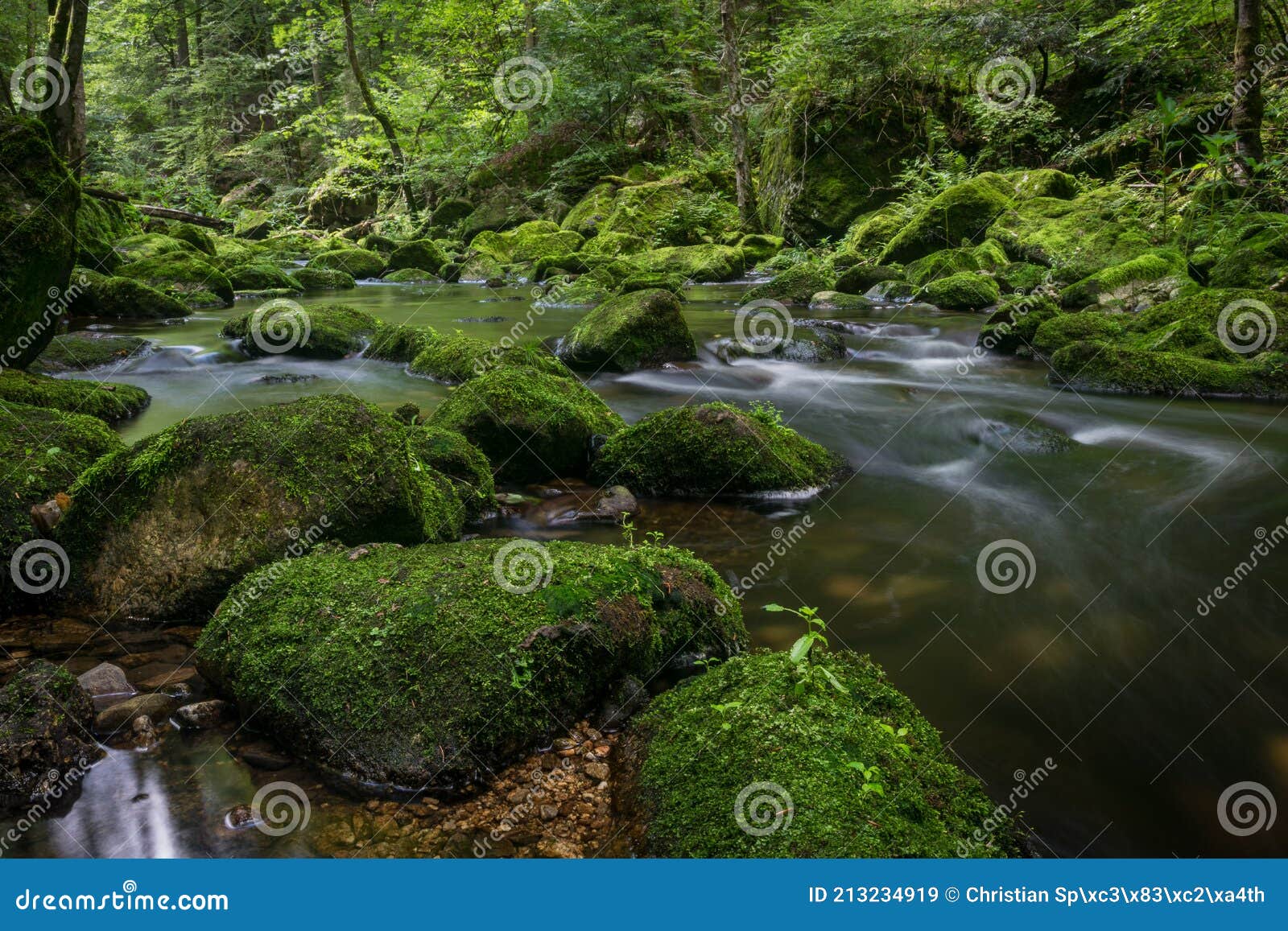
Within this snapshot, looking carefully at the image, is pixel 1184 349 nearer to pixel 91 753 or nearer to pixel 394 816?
pixel 394 816

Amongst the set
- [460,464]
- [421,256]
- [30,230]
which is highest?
[30,230]

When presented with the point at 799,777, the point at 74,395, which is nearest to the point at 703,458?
the point at 799,777

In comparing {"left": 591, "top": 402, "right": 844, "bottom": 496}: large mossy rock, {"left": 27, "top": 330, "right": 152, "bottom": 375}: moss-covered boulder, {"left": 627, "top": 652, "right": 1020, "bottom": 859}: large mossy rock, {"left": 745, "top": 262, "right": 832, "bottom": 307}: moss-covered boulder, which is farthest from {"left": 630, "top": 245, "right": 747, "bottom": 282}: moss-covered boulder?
{"left": 627, "top": 652, "right": 1020, "bottom": 859}: large mossy rock

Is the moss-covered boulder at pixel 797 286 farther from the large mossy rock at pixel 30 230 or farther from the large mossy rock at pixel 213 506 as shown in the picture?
the large mossy rock at pixel 213 506

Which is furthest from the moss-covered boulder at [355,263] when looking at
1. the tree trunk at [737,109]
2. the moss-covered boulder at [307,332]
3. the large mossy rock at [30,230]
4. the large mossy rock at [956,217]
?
the large mossy rock at [30,230]

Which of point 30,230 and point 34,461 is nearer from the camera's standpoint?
point 34,461

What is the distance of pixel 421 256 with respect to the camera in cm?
2180

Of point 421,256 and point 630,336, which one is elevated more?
point 630,336

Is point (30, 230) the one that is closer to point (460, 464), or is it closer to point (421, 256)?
point (460, 464)

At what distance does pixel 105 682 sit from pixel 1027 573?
497 cm

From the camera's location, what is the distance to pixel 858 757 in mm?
2568

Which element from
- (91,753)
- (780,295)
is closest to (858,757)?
(91,753)

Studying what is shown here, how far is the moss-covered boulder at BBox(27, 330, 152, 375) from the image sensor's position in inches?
366

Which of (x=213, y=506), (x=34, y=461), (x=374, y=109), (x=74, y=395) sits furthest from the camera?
(x=374, y=109)
